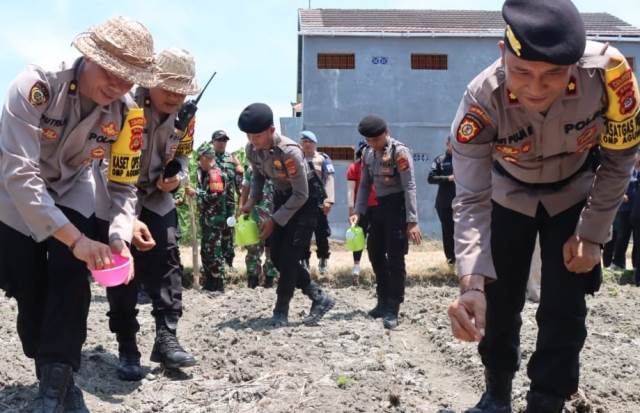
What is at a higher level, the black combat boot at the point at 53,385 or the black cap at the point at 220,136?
the black cap at the point at 220,136

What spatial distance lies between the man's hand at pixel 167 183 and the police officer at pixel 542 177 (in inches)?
80.3

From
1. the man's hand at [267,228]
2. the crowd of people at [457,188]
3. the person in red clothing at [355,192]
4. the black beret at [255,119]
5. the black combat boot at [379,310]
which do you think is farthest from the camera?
the person in red clothing at [355,192]

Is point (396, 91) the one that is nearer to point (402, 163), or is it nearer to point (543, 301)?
point (402, 163)

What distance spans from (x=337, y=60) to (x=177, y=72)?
1431 centimetres

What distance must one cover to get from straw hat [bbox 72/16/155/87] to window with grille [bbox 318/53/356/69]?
1513cm

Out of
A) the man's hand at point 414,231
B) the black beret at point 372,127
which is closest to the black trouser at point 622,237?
the man's hand at point 414,231

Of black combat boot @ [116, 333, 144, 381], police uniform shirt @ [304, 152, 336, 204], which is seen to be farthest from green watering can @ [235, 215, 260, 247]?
police uniform shirt @ [304, 152, 336, 204]

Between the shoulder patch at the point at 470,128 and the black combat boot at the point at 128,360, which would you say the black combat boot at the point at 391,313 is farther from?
the shoulder patch at the point at 470,128

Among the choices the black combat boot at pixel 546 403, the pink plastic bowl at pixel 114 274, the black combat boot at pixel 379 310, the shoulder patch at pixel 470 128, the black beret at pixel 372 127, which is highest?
the shoulder patch at pixel 470 128

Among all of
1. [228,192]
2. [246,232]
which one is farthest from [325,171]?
[246,232]

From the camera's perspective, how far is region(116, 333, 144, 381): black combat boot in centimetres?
449

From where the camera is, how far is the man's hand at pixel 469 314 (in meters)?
2.59

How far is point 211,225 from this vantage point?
31.2ft

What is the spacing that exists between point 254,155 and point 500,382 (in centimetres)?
356
